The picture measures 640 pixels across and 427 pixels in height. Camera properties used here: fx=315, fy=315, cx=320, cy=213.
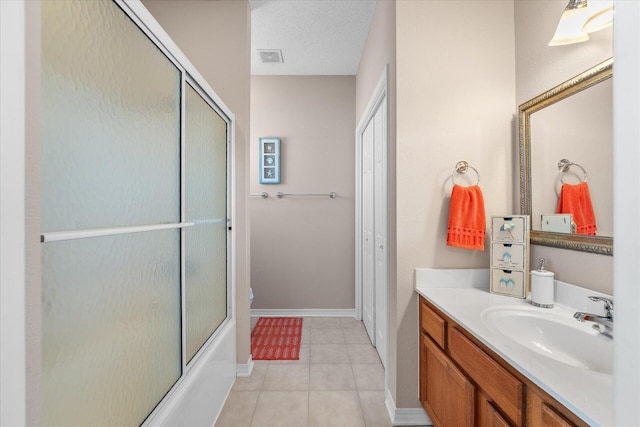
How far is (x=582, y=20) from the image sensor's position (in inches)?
47.4

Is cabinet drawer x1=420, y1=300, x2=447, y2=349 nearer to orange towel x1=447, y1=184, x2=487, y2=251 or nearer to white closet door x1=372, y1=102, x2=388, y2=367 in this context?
orange towel x1=447, y1=184, x2=487, y2=251

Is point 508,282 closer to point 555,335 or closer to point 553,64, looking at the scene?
point 555,335

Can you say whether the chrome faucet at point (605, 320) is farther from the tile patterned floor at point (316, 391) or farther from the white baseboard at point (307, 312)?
the white baseboard at point (307, 312)

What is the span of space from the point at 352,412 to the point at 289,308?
66.9 inches

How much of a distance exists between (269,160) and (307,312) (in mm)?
1697

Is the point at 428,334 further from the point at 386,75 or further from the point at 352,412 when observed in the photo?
the point at 386,75

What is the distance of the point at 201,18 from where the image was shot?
2.18m

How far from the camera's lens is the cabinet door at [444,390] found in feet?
3.77

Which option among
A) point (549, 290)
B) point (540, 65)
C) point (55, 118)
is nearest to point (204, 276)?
point (55, 118)

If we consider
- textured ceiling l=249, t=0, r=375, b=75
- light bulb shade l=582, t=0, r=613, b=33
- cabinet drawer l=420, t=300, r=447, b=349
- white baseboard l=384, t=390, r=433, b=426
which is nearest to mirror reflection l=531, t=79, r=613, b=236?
light bulb shade l=582, t=0, r=613, b=33

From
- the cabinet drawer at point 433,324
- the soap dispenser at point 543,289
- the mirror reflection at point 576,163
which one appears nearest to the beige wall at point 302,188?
the cabinet drawer at point 433,324

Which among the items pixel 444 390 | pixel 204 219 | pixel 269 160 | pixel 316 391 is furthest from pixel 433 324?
pixel 269 160

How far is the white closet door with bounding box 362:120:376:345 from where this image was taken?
2.74 meters

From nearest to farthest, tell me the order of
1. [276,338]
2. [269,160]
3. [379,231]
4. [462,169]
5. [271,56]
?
[462,169]
[379,231]
[276,338]
[271,56]
[269,160]
